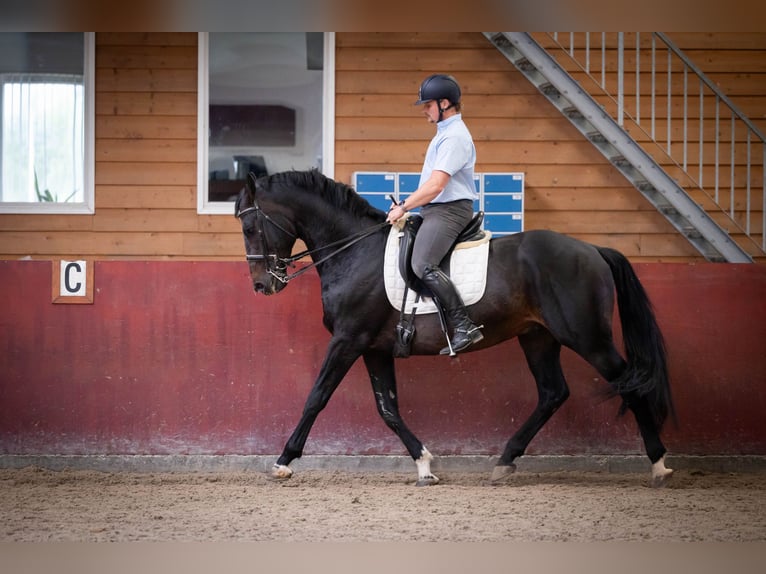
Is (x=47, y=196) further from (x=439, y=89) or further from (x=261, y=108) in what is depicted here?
(x=439, y=89)

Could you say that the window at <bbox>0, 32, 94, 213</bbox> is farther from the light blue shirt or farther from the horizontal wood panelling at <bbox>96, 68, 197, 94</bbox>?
the light blue shirt

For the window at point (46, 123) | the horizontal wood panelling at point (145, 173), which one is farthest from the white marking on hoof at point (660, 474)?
the window at point (46, 123)

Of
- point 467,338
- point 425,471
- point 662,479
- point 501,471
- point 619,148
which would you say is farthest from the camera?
point 619,148

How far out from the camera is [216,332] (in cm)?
701

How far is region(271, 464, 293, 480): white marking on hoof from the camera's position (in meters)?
6.25

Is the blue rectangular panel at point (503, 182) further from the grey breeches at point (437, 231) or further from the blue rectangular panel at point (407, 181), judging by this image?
the grey breeches at point (437, 231)

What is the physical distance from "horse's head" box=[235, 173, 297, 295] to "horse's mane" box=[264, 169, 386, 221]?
0.13 meters

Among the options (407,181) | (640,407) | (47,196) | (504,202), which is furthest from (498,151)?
(47,196)

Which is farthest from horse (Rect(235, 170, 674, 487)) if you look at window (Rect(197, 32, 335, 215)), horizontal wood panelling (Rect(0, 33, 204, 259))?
horizontal wood panelling (Rect(0, 33, 204, 259))

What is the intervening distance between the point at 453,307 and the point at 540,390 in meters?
0.97

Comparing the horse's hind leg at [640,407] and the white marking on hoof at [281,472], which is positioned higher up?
the horse's hind leg at [640,407]

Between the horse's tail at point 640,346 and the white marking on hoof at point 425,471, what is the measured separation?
1283 millimetres

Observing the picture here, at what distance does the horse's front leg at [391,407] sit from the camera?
634cm

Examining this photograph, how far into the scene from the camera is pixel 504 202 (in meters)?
9.32
